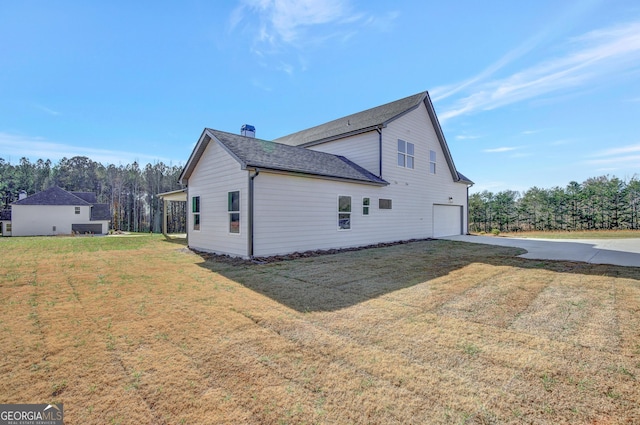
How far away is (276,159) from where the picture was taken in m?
10.2

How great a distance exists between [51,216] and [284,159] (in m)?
31.6

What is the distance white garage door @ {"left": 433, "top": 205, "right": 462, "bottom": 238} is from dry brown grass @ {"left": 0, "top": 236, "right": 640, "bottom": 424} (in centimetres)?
1109

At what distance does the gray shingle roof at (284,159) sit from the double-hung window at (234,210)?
1405 millimetres

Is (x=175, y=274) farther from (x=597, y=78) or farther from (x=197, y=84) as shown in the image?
(x=597, y=78)

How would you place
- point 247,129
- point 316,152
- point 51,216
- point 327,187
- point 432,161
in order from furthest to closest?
point 51,216, point 432,161, point 247,129, point 316,152, point 327,187

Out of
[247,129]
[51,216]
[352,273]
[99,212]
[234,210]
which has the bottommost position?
[352,273]

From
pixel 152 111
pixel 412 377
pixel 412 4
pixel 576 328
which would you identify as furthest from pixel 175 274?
pixel 152 111

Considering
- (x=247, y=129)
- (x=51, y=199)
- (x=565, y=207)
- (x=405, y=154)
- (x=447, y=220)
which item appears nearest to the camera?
(x=405, y=154)

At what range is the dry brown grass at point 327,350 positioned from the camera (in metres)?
2.15

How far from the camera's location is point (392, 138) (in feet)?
46.9

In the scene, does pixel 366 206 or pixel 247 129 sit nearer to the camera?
pixel 366 206

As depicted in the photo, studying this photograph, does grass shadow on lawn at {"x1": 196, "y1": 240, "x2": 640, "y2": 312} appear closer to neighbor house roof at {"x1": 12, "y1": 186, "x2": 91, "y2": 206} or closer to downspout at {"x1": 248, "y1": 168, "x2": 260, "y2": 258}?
downspout at {"x1": 248, "y1": 168, "x2": 260, "y2": 258}

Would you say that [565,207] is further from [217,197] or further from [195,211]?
[195,211]

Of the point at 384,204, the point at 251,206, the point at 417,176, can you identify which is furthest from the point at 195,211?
the point at 417,176
